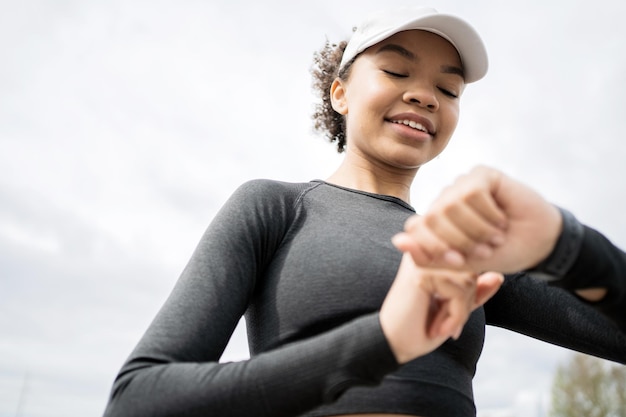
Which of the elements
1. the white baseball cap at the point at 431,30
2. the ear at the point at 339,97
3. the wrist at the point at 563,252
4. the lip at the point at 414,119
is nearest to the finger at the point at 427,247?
the wrist at the point at 563,252

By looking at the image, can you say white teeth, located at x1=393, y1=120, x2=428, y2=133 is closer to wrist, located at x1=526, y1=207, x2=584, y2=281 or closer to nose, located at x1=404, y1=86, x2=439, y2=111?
nose, located at x1=404, y1=86, x2=439, y2=111

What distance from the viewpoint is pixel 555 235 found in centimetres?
135

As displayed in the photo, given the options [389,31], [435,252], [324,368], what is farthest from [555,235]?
[389,31]

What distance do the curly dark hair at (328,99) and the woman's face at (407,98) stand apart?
776mm

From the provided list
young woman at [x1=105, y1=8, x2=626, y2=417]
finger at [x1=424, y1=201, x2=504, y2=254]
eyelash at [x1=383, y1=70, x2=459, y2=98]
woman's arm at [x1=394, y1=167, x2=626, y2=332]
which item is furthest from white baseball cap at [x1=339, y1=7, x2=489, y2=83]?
finger at [x1=424, y1=201, x2=504, y2=254]

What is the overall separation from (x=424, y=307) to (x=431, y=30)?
1.44 meters

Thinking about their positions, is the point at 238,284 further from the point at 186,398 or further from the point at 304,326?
the point at 186,398

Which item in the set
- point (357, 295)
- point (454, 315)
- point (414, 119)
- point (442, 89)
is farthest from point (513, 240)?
point (442, 89)

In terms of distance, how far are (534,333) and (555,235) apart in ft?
3.65

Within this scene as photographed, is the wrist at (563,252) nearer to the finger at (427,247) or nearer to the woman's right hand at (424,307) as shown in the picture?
Result: the woman's right hand at (424,307)

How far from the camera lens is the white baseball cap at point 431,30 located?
2305 millimetres

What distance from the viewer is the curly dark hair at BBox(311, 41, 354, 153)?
10.8ft

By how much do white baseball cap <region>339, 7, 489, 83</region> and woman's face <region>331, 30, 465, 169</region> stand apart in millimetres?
39

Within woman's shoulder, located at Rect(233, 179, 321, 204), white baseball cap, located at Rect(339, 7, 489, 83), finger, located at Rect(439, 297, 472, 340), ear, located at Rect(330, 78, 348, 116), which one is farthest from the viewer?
ear, located at Rect(330, 78, 348, 116)
